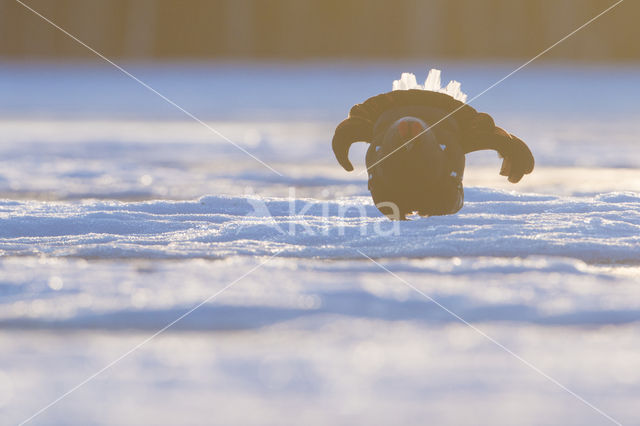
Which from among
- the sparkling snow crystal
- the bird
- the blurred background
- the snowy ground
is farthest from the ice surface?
the blurred background

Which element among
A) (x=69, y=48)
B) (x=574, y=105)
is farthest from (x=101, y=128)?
(x=69, y=48)

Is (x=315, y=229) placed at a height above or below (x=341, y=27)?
below

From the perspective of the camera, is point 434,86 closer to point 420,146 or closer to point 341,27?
point 420,146

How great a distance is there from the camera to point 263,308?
268 cm

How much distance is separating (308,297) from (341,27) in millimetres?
17644

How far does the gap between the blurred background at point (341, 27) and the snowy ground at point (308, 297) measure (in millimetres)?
13301

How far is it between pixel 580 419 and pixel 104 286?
5.39 ft

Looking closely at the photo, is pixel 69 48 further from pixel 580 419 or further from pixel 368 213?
pixel 580 419

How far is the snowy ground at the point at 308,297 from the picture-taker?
1.99m

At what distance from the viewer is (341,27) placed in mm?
19875

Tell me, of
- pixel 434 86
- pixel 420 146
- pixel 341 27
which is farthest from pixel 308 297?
pixel 341 27

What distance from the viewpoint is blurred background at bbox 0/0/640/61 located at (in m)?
19.2

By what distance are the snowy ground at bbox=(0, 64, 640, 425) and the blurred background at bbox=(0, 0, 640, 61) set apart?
13.3 metres

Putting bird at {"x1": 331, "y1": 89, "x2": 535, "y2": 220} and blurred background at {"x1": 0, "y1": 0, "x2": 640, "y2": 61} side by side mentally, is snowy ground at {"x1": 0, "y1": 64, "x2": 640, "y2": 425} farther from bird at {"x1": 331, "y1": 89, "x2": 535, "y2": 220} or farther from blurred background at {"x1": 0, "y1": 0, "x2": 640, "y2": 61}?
blurred background at {"x1": 0, "y1": 0, "x2": 640, "y2": 61}
